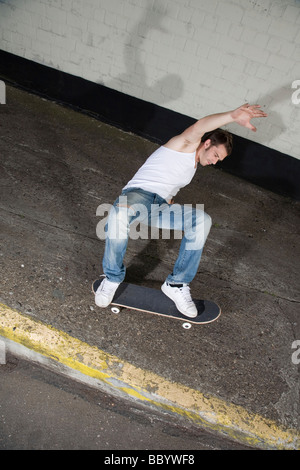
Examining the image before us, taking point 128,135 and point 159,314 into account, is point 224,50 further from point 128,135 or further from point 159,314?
point 159,314

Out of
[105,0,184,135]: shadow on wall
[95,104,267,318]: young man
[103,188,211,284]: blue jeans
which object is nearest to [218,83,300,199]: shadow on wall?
[105,0,184,135]: shadow on wall

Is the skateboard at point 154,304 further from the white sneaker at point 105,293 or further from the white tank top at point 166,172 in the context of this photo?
the white tank top at point 166,172

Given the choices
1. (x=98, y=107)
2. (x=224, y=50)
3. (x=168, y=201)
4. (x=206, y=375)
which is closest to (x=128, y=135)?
(x=98, y=107)

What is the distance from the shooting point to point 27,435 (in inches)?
96.0

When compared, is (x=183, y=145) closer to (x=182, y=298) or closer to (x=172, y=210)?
(x=172, y=210)

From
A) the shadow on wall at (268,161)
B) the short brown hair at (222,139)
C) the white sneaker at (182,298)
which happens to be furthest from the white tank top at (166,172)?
the shadow on wall at (268,161)

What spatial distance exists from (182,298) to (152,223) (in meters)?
0.68

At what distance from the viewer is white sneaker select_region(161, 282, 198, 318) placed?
3.12 m

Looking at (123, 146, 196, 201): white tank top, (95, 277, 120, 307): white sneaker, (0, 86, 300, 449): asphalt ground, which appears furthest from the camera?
(123, 146, 196, 201): white tank top

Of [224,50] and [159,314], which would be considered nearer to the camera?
[159,314]

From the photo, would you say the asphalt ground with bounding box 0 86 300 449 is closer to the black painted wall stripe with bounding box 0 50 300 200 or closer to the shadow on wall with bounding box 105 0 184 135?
the black painted wall stripe with bounding box 0 50 300 200

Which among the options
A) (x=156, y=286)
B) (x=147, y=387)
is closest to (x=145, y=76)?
(x=156, y=286)

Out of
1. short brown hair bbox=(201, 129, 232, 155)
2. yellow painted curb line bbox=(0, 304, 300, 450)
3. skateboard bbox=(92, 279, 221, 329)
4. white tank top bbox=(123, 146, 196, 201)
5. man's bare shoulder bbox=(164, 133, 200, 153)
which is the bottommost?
yellow painted curb line bbox=(0, 304, 300, 450)
